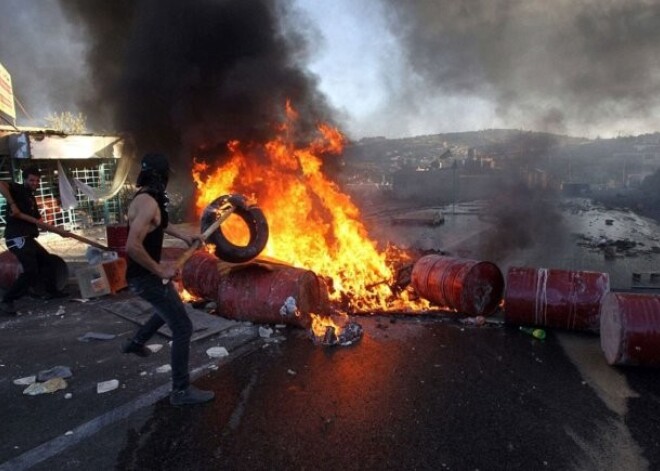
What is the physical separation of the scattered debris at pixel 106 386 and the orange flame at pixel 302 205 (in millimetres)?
3769

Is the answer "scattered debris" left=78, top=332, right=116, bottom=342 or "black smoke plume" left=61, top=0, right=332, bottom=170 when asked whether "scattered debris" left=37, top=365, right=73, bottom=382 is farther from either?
"black smoke plume" left=61, top=0, right=332, bottom=170

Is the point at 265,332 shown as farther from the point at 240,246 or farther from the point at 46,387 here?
the point at 46,387

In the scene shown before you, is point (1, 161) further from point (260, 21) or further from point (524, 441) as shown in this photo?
point (524, 441)

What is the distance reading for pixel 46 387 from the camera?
4266mm

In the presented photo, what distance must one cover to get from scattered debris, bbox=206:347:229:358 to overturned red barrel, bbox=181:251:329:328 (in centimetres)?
86

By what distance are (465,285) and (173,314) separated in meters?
3.90

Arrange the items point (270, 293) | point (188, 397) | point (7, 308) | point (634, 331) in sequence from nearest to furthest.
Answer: point (188, 397) < point (634, 331) < point (270, 293) < point (7, 308)

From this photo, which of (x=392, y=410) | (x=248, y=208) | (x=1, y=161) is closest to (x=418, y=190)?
(x=1, y=161)

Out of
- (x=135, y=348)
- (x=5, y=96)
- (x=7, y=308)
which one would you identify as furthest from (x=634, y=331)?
(x=5, y=96)

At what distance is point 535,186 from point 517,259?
18.9 metres

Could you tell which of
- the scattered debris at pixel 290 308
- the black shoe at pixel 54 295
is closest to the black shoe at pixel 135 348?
the scattered debris at pixel 290 308

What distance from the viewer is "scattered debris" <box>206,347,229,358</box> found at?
16.6ft

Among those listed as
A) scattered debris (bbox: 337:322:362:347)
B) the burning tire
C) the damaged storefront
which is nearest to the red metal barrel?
the burning tire

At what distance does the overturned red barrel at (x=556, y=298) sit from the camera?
218 inches
